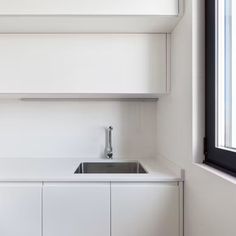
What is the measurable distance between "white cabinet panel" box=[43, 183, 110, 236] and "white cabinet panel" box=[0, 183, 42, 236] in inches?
2.2

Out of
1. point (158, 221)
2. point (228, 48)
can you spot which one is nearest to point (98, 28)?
point (228, 48)

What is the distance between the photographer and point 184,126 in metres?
1.36

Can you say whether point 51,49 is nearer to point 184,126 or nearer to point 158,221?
point 184,126

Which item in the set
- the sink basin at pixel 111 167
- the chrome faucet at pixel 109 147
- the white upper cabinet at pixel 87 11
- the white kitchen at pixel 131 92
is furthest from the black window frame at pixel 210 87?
the chrome faucet at pixel 109 147

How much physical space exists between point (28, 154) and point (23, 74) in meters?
0.71

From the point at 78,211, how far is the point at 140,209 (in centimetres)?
35

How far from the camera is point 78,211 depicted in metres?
1.35

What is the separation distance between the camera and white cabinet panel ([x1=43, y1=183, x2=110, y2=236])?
4.42 feet

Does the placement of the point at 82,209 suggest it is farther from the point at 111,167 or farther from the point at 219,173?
the point at 219,173

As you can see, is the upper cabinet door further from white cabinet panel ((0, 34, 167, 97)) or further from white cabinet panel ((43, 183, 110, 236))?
white cabinet panel ((43, 183, 110, 236))

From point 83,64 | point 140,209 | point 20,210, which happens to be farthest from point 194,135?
point 20,210

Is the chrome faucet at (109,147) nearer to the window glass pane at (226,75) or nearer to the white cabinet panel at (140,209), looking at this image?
the white cabinet panel at (140,209)

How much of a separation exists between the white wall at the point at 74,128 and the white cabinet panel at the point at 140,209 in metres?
0.67

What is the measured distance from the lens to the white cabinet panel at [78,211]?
4.42 ft
